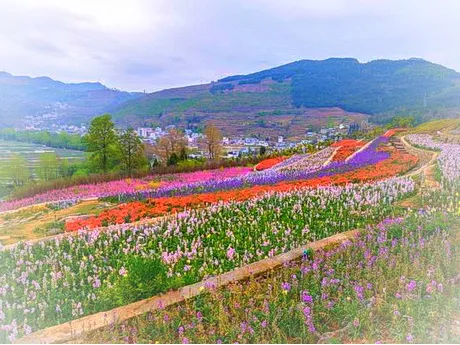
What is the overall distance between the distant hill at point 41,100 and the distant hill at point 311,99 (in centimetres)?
4790

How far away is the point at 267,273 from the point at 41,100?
13212 mm

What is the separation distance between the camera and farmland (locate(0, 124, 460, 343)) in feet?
11.7

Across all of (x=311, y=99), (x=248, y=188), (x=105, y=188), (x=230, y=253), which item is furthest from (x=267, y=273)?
(x=311, y=99)

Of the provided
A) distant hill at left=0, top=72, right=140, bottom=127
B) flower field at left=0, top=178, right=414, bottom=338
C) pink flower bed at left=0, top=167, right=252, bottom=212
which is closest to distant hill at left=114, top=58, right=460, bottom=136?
distant hill at left=0, top=72, right=140, bottom=127

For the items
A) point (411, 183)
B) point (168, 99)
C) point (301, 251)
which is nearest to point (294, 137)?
point (168, 99)

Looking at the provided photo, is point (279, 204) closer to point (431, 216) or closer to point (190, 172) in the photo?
Answer: point (431, 216)

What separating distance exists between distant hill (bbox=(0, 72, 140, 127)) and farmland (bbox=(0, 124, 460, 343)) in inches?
103

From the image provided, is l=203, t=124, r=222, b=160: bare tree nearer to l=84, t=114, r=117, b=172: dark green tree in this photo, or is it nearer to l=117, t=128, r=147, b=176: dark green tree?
l=117, t=128, r=147, b=176: dark green tree

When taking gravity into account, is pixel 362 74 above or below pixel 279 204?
above

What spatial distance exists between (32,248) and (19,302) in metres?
2.25

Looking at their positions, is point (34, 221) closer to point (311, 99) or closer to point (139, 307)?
point (139, 307)

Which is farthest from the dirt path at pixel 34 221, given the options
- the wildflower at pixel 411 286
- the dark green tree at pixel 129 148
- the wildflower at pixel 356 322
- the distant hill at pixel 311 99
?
the distant hill at pixel 311 99

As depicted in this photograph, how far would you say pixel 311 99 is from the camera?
3841 inches

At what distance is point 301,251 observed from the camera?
207 inches
